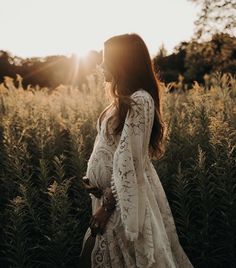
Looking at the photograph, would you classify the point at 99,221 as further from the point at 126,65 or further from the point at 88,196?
the point at 88,196

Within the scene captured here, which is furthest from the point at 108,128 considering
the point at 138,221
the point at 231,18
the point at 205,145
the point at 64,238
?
the point at 231,18

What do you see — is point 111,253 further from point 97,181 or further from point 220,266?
point 220,266

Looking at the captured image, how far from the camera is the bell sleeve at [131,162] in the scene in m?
3.10

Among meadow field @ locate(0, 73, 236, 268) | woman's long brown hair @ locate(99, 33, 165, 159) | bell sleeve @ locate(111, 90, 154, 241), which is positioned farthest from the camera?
meadow field @ locate(0, 73, 236, 268)

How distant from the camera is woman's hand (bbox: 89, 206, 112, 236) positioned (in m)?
3.25

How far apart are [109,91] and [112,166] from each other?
0.50m

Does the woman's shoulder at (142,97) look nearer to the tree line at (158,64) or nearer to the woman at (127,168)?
the woman at (127,168)

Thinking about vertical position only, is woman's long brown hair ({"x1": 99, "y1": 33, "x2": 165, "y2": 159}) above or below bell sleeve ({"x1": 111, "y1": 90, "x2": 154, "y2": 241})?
above

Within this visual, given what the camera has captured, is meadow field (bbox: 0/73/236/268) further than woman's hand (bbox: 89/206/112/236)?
Yes

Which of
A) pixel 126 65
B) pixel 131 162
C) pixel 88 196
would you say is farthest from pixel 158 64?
pixel 131 162

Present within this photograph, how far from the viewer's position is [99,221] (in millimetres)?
3258

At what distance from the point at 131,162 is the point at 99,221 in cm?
47

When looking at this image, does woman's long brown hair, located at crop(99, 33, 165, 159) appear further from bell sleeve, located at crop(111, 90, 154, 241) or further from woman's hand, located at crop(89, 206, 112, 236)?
woman's hand, located at crop(89, 206, 112, 236)

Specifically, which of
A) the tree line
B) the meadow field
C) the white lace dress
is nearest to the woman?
the white lace dress
